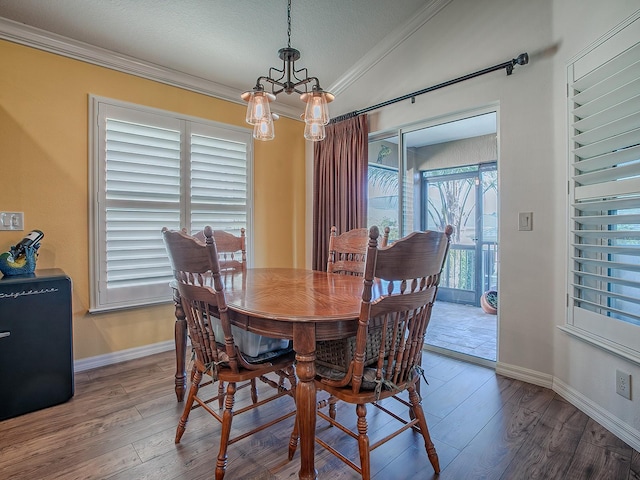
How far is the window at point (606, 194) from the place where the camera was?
1.70 m

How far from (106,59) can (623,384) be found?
4055 millimetres

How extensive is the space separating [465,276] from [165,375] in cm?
342

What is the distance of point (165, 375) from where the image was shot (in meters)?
2.55

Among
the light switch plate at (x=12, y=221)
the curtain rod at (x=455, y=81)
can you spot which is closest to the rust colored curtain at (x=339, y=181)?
the curtain rod at (x=455, y=81)

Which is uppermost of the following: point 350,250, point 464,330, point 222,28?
point 222,28

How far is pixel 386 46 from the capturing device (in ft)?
9.85

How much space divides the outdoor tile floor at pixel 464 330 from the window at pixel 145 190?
2.44m

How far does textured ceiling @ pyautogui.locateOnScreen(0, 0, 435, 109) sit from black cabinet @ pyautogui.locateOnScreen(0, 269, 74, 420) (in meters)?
1.76

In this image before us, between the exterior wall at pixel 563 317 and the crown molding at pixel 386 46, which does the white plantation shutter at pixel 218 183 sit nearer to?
the crown molding at pixel 386 46

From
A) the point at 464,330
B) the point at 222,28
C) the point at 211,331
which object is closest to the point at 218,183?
the point at 222,28

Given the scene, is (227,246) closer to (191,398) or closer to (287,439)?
(191,398)

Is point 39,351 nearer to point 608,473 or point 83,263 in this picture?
point 83,263

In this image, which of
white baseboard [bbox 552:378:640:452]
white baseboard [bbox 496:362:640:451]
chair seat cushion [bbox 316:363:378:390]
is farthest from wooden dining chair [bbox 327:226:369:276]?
white baseboard [bbox 552:378:640:452]

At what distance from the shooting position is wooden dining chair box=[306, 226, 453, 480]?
1208mm
